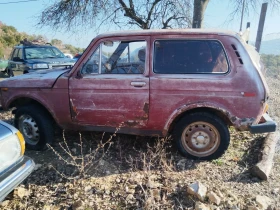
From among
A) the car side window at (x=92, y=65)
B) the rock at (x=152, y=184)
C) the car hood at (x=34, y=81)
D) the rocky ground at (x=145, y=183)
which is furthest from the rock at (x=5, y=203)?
the car side window at (x=92, y=65)

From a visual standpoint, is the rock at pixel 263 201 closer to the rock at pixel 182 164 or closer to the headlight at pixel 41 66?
the rock at pixel 182 164

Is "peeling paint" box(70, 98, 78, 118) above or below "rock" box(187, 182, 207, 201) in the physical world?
above

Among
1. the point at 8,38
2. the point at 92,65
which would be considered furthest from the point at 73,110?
the point at 8,38

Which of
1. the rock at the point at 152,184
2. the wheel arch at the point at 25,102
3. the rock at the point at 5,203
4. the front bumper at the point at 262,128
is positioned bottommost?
the rock at the point at 5,203

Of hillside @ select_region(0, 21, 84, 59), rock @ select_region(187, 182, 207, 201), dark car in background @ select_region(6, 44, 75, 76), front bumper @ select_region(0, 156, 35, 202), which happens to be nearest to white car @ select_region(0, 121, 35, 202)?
front bumper @ select_region(0, 156, 35, 202)

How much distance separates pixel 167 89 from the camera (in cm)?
325

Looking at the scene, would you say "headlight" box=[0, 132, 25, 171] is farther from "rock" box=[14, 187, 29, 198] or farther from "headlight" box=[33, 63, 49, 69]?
"headlight" box=[33, 63, 49, 69]

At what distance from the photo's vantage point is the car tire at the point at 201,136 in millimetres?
3301

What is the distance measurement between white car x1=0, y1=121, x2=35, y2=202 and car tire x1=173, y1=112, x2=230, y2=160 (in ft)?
6.57

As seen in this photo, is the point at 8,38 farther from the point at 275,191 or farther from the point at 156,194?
the point at 275,191

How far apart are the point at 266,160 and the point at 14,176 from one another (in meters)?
3.07

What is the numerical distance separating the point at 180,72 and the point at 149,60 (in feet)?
1.50

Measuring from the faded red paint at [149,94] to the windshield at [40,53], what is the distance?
19.0 ft

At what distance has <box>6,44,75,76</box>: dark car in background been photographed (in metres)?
8.12
